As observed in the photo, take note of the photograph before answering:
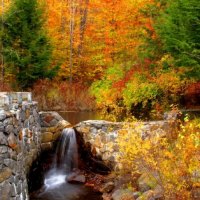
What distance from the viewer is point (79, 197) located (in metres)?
9.84

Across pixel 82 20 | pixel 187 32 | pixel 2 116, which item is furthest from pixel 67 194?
pixel 82 20

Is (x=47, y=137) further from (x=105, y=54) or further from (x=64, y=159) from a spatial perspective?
(x=105, y=54)

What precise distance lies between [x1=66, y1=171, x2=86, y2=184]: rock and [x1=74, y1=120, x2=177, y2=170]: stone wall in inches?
30.4

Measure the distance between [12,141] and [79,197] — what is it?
3649 mm

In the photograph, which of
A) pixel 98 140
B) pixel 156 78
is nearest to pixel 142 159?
pixel 98 140

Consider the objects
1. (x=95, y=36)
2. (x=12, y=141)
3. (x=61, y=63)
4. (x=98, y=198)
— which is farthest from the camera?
(x=95, y=36)

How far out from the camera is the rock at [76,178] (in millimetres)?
11062

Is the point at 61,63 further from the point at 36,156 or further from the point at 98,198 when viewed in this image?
the point at 98,198

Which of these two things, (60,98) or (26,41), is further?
(26,41)

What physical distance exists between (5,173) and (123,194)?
3.63 metres

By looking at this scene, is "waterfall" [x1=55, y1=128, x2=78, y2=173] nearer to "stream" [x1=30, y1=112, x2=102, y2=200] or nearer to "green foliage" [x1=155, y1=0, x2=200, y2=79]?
"stream" [x1=30, y1=112, x2=102, y2=200]

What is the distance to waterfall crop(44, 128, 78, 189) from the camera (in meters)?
11.4

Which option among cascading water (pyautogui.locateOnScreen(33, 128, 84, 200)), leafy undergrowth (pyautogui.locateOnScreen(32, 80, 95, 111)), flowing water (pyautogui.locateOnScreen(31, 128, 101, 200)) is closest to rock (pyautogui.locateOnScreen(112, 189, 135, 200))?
flowing water (pyautogui.locateOnScreen(31, 128, 101, 200))

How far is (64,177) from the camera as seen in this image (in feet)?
37.6
